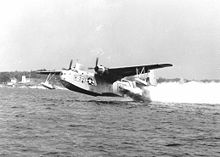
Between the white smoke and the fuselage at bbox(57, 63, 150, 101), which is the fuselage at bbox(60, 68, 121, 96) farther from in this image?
the white smoke

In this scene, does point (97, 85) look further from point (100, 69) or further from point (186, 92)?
point (186, 92)

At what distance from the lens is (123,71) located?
3600cm

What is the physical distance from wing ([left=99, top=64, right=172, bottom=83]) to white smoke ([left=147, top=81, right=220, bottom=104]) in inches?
163

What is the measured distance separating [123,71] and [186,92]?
11321 mm

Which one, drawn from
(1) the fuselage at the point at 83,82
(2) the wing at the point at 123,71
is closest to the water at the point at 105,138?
(1) the fuselage at the point at 83,82

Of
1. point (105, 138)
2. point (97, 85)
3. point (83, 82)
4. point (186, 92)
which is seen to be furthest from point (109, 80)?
point (105, 138)

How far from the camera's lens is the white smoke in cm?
4103

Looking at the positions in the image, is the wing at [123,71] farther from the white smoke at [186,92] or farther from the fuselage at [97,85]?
the white smoke at [186,92]

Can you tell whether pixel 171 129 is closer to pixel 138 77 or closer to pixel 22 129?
pixel 22 129

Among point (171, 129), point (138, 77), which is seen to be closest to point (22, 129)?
point (171, 129)

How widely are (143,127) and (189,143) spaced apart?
4045mm

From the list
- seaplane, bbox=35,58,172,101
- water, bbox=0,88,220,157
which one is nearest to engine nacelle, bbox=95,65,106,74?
seaplane, bbox=35,58,172,101

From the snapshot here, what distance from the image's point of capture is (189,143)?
13.2 metres

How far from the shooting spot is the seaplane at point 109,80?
34281 millimetres
